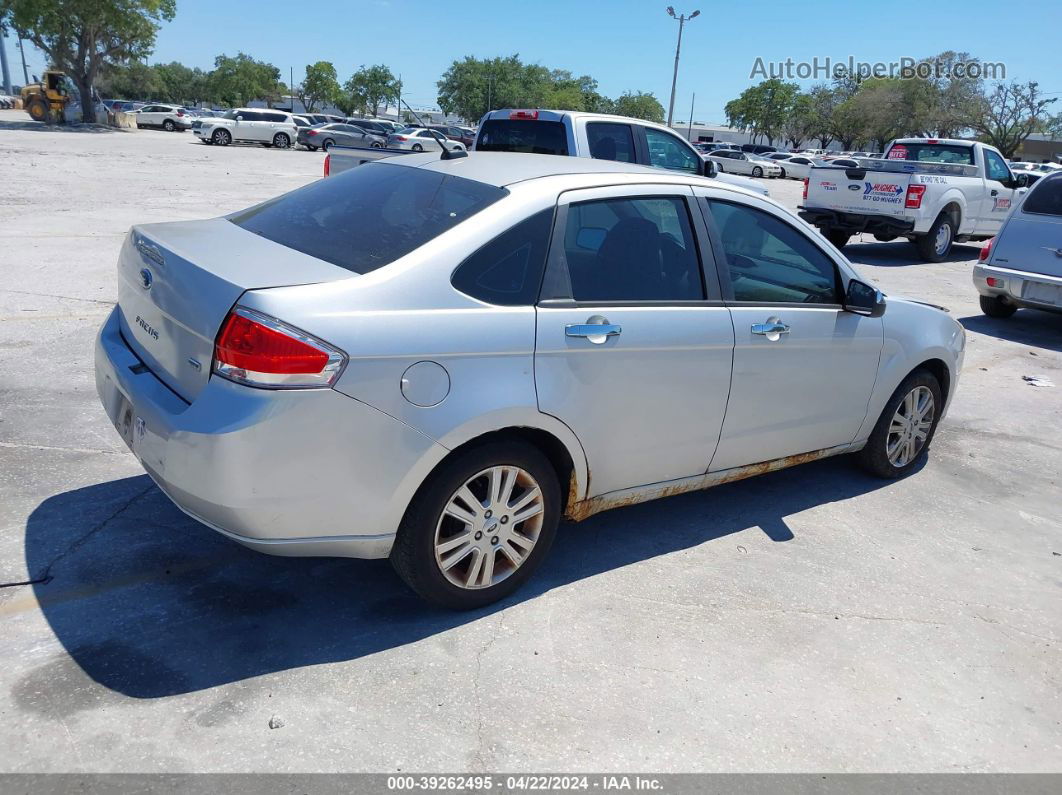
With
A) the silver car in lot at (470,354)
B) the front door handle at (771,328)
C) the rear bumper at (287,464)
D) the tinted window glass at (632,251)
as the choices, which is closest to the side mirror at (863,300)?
the silver car in lot at (470,354)

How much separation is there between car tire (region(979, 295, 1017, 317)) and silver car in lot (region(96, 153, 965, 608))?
23.7ft

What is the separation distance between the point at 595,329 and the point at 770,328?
107cm

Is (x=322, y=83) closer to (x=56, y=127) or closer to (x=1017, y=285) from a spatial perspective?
(x=56, y=127)

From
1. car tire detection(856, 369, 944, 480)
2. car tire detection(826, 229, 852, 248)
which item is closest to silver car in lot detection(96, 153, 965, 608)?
car tire detection(856, 369, 944, 480)

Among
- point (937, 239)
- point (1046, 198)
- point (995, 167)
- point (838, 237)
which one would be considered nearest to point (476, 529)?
point (1046, 198)

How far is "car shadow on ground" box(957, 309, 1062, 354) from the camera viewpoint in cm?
977

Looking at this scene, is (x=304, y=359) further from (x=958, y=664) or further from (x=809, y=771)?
(x=958, y=664)

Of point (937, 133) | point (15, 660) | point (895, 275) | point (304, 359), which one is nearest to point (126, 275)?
point (304, 359)

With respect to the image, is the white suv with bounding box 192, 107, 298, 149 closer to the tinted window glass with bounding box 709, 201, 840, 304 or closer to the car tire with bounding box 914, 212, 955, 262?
the car tire with bounding box 914, 212, 955, 262

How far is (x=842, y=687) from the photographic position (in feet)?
10.8

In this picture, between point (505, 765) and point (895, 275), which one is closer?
point (505, 765)

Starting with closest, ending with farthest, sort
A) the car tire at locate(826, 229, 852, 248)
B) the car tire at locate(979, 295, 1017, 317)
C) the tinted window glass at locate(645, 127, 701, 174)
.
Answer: the tinted window glass at locate(645, 127, 701, 174), the car tire at locate(979, 295, 1017, 317), the car tire at locate(826, 229, 852, 248)

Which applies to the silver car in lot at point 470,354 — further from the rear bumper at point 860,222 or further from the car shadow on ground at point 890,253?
the car shadow on ground at point 890,253

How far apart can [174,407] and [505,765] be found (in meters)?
1.70
